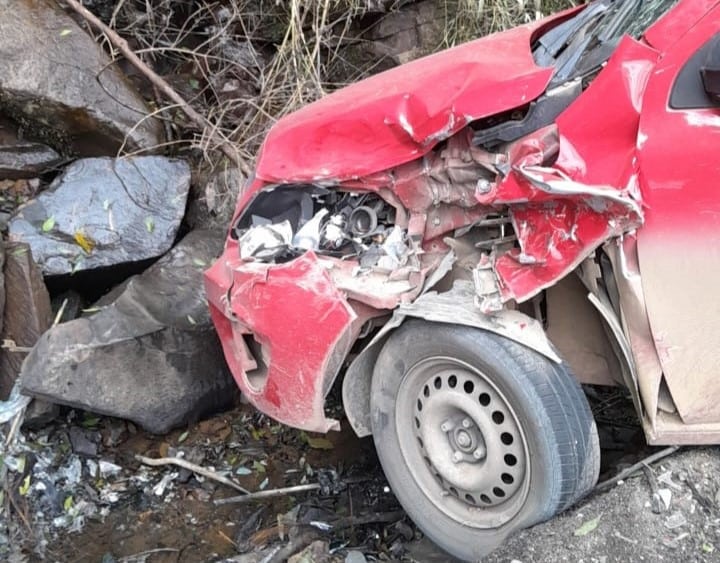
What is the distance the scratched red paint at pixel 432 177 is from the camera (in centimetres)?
245

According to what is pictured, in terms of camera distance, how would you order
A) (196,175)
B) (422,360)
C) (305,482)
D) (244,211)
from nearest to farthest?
(422,360)
(244,211)
(305,482)
(196,175)

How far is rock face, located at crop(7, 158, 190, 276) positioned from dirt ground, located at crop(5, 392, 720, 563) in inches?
41.1

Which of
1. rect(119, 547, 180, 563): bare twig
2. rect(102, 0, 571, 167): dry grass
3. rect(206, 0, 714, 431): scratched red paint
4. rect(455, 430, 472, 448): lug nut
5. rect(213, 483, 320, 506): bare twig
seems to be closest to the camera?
rect(206, 0, 714, 431): scratched red paint

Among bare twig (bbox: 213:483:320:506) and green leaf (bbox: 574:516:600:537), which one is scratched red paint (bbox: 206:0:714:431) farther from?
green leaf (bbox: 574:516:600:537)

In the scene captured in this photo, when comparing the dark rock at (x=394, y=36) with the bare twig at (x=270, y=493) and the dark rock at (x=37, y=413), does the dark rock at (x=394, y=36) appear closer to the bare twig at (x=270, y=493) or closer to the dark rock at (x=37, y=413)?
the dark rock at (x=37, y=413)

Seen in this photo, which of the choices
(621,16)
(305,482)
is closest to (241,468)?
(305,482)

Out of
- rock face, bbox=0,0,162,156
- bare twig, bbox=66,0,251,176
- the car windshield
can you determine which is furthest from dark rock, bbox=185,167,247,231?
the car windshield

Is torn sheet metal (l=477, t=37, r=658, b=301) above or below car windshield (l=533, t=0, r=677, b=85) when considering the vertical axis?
below

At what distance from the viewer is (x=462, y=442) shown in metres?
2.84

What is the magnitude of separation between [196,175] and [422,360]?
10.3 feet

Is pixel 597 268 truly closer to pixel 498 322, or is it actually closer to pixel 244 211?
pixel 498 322

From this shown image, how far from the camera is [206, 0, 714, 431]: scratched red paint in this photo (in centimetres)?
245

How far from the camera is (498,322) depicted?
8.83ft

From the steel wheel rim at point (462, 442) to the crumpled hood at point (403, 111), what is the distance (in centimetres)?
80
